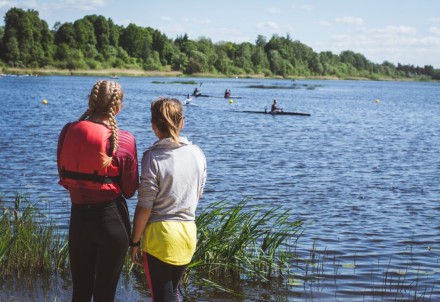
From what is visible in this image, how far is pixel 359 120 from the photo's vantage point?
49.1 m

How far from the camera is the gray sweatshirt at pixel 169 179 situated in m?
4.75

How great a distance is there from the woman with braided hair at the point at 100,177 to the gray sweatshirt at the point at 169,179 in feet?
0.49

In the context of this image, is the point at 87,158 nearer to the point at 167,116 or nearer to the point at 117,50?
the point at 167,116

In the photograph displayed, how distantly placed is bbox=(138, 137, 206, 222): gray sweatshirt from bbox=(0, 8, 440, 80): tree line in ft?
455

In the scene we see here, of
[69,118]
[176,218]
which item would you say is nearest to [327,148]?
[69,118]

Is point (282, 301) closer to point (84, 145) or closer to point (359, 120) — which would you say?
point (84, 145)

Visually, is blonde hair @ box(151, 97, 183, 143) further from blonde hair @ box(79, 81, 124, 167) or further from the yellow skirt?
the yellow skirt

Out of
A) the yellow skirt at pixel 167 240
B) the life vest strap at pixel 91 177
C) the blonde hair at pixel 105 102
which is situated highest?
the blonde hair at pixel 105 102

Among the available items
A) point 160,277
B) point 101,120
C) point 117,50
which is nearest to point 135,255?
point 160,277

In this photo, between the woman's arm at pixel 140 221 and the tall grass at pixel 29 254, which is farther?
the tall grass at pixel 29 254

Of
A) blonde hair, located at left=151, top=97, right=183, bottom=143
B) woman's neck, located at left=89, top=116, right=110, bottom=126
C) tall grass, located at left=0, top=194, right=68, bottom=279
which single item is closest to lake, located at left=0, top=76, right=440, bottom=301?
tall grass, located at left=0, top=194, right=68, bottom=279

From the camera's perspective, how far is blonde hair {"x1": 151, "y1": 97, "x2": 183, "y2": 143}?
4.77 metres

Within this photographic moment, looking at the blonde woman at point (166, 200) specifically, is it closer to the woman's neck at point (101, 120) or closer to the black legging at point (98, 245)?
the black legging at point (98, 245)

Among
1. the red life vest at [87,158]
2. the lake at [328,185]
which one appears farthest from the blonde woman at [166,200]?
the lake at [328,185]
